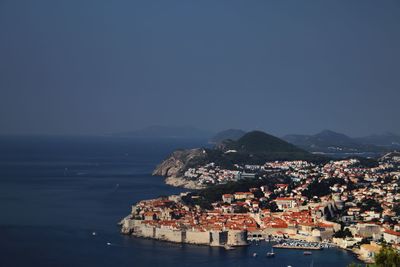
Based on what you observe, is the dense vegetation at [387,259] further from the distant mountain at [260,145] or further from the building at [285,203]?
the distant mountain at [260,145]

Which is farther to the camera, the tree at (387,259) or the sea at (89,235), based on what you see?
the sea at (89,235)

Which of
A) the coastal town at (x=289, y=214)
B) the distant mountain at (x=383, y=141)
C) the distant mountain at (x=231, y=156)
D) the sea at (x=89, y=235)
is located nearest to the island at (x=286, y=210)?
the coastal town at (x=289, y=214)

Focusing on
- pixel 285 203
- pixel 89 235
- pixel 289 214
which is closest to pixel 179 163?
pixel 285 203

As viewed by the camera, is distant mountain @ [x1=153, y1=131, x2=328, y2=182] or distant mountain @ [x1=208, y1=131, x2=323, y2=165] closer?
distant mountain @ [x1=153, y1=131, x2=328, y2=182]

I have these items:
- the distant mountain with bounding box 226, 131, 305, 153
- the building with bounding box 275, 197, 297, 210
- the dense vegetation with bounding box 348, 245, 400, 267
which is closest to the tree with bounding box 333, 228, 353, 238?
the building with bounding box 275, 197, 297, 210

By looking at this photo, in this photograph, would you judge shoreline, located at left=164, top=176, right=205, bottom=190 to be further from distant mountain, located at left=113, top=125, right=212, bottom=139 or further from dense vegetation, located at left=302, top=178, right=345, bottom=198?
distant mountain, located at left=113, top=125, right=212, bottom=139

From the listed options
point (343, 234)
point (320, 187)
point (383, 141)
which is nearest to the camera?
point (343, 234)

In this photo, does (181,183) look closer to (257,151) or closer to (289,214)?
(289,214)

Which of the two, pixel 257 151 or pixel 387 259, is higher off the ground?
pixel 257 151
